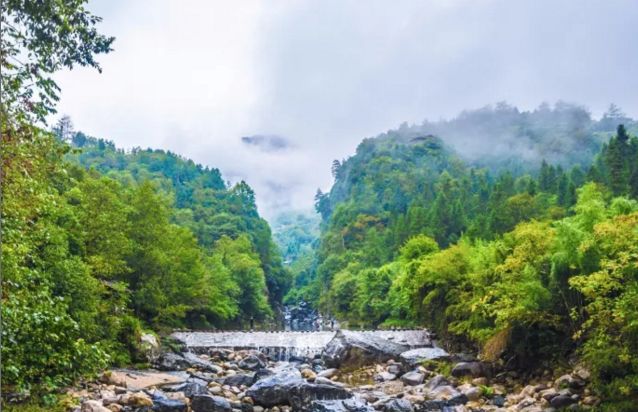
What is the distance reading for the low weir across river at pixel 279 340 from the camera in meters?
32.0

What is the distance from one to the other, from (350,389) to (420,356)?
574 cm

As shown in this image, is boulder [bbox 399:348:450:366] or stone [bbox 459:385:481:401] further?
boulder [bbox 399:348:450:366]

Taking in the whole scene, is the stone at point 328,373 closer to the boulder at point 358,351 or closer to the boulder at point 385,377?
the boulder at point 358,351

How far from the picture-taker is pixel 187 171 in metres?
127

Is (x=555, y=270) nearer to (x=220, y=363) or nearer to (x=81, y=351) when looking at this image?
(x=81, y=351)

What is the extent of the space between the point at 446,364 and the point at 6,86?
68.8 feet

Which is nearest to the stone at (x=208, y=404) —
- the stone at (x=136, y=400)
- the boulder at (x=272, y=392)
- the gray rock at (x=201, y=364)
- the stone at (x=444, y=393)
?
the stone at (x=136, y=400)

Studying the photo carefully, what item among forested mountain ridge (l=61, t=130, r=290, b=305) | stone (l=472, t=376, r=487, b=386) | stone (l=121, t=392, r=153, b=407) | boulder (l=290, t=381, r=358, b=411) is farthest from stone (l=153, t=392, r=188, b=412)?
forested mountain ridge (l=61, t=130, r=290, b=305)

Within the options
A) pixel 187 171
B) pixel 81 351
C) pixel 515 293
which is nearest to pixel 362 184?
pixel 187 171

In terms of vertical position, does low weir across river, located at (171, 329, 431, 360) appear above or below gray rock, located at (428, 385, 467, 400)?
above

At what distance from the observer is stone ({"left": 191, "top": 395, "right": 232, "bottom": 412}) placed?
16281 millimetres

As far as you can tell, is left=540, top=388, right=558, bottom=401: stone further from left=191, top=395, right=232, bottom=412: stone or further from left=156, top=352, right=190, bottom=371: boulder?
left=156, top=352, right=190, bottom=371: boulder

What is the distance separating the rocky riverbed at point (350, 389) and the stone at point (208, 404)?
3 centimetres

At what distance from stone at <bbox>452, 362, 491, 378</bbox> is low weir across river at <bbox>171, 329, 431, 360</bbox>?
8842 mm
